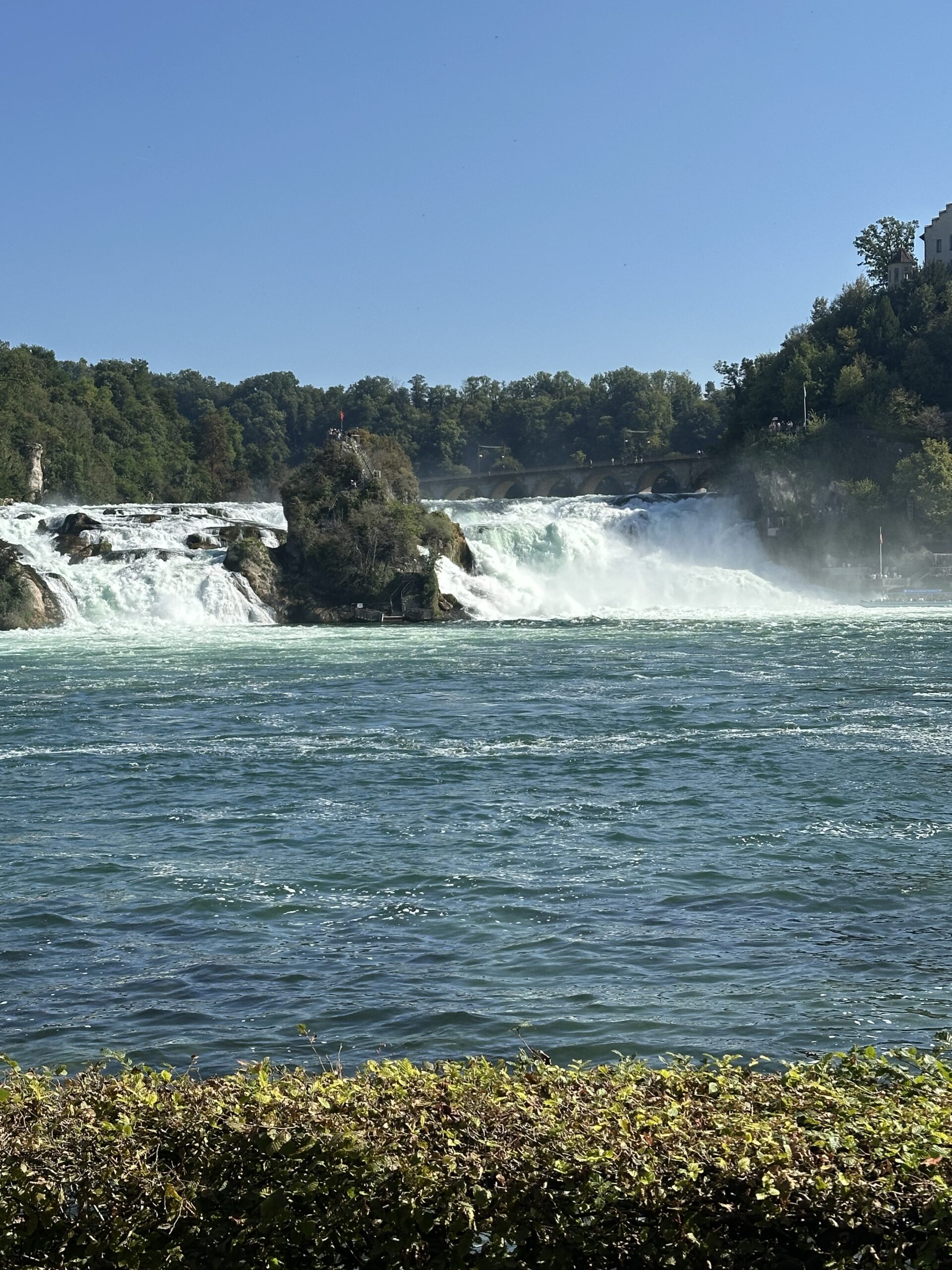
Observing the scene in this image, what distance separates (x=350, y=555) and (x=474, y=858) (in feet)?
127

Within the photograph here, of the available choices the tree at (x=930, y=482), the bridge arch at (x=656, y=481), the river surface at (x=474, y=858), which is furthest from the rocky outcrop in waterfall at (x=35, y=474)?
the river surface at (x=474, y=858)

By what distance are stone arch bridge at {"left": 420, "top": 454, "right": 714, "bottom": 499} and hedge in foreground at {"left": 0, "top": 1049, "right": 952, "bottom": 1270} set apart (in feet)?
250

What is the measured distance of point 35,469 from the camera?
3223 inches

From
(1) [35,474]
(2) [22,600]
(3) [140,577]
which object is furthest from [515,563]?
(1) [35,474]

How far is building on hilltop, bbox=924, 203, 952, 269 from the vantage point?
91.9 m

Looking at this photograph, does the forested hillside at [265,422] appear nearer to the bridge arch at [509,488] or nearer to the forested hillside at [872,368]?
the bridge arch at [509,488]

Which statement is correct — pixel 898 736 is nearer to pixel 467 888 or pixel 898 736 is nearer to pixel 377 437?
pixel 467 888

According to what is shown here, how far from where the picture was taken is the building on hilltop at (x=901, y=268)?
9350 cm

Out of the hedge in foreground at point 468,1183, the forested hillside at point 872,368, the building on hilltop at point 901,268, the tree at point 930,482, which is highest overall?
the building on hilltop at point 901,268

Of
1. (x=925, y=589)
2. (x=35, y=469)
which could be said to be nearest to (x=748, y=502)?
(x=925, y=589)

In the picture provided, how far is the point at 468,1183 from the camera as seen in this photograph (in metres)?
4.48

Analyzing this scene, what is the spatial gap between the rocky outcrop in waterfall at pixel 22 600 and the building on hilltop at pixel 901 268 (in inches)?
2592

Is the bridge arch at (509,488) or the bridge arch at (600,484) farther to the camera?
the bridge arch at (509,488)

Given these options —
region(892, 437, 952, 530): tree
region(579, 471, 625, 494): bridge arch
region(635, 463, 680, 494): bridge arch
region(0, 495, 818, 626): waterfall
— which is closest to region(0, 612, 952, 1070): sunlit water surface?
region(0, 495, 818, 626): waterfall
